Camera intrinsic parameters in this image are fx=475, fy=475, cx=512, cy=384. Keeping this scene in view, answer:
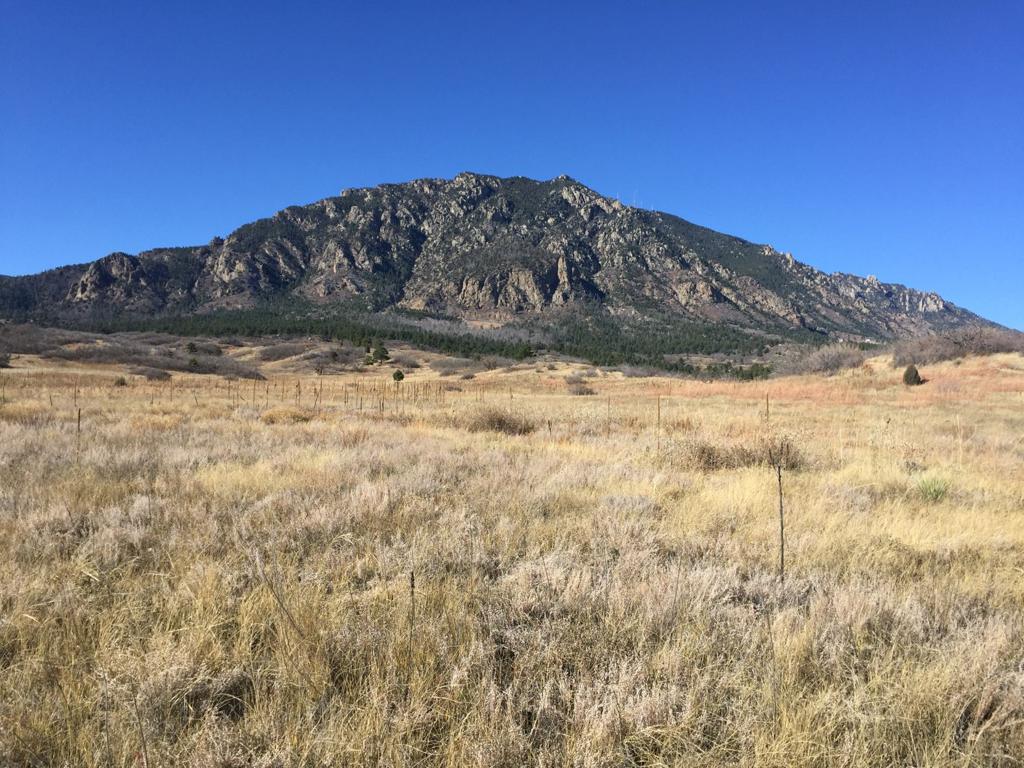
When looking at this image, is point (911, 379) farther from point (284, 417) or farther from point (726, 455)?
point (284, 417)

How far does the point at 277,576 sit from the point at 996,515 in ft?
25.3

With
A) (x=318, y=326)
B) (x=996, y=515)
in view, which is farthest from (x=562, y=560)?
(x=318, y=326)

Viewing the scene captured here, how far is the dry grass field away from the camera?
1.97 meters

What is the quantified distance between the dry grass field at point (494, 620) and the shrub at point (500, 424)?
616 centimetres

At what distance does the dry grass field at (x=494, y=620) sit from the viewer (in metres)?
1.97

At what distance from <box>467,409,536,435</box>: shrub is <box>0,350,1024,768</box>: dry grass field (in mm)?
6160

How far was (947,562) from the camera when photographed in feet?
14.0

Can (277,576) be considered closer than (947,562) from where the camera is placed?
Yes

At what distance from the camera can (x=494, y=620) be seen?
284 centimetres

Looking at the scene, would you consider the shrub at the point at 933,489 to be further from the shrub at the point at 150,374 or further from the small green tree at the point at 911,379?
the shrub at the point at 150,374

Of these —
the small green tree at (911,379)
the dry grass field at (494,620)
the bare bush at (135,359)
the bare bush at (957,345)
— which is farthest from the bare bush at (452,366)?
the dry grass field at (494,620)

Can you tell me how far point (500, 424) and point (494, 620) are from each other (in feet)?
34.3

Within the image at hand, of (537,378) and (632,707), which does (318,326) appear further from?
(632,707)

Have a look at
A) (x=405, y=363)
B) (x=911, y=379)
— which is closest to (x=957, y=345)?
(x=911, y=379)
